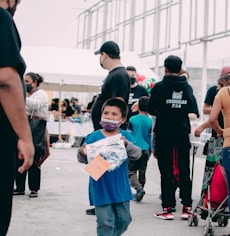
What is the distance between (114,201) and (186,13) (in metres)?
15.1

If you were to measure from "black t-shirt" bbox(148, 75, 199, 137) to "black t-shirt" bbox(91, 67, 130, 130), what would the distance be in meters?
0.56

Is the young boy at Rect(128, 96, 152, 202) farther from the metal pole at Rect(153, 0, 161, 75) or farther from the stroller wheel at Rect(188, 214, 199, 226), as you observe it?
the metal pole at Rect(153, 0, 161, 75)

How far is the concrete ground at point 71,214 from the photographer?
17.4 feet

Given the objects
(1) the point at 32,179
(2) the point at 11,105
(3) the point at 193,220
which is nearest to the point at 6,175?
(2) the point at 11,105

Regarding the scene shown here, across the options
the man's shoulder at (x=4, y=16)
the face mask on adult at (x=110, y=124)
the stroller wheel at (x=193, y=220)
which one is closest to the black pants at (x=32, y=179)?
the stroller wheel at (x=193, y=220)

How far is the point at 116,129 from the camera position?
4.25 metres

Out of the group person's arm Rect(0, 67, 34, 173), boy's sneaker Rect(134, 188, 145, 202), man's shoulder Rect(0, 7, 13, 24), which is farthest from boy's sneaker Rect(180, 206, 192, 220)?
man's shoulder Rect(0, 7, 13, 24)

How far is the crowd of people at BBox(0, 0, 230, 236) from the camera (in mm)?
2342

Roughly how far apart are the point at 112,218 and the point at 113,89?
169 centimetres

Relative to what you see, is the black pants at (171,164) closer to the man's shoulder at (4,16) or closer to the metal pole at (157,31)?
the man's shoulder at (4,16)

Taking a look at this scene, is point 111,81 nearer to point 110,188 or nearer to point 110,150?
point 110,150

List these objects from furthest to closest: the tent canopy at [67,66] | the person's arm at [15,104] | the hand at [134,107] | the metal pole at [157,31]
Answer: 1. the metal pole at [157,31]
2. the tent canopy at [67,66]
3. the hand at [134,107]
4. the person's arm at [15,104]

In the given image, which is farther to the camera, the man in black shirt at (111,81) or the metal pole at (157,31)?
the metal pole at (157,31)

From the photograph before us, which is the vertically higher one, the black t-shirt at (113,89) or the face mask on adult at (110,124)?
the black t-shirt at (113,89)
